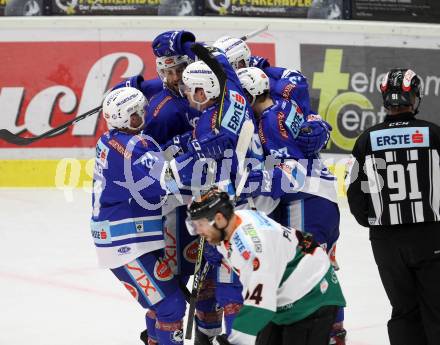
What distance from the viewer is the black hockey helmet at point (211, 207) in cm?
389

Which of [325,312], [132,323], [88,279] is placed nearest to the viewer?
[325,312]

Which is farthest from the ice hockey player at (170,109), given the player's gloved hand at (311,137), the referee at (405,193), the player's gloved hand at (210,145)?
the referee at (405,193)

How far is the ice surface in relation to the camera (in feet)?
19.6

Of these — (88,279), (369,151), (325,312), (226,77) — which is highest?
(226,77)

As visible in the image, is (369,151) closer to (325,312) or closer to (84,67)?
(325,312)

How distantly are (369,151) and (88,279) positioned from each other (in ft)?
9.51

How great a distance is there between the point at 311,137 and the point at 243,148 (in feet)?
1.63

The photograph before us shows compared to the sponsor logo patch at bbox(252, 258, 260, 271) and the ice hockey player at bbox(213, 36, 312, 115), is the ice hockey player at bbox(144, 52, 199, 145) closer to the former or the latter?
the ice hockey player at bbox(213, 36, 312, 115)

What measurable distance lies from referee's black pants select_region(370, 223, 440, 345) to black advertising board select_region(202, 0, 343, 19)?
15.4ft

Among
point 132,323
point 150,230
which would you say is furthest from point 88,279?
point 150,230

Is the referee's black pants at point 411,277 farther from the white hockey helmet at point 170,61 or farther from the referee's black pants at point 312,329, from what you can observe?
the white hockey helmet at point 170,61

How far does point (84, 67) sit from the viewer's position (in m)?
9.46

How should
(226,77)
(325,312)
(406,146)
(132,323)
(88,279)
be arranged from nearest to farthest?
(325,312)
(406,146)
(226,77)
(132,323)
(88,279)

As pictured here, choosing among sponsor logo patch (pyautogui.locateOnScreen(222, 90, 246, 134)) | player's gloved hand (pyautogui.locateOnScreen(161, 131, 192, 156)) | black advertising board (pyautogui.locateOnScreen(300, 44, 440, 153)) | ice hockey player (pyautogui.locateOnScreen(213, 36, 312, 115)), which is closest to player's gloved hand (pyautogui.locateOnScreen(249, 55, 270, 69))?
ice hockey player (pyautogui.locateOnScreen(213, 36, 312, 115))
